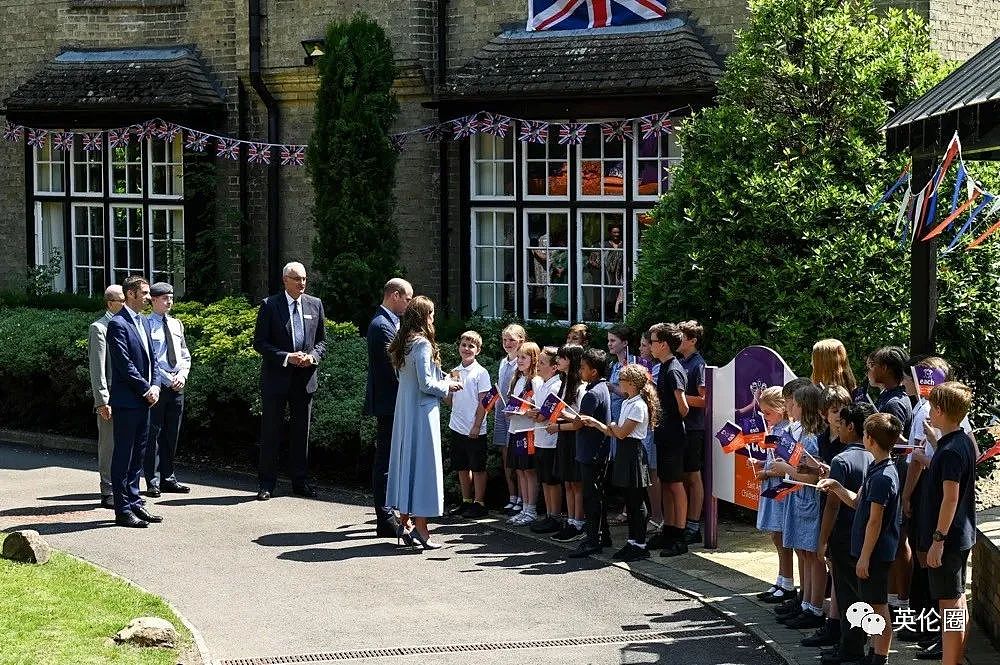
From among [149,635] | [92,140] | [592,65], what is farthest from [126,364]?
[92,140]

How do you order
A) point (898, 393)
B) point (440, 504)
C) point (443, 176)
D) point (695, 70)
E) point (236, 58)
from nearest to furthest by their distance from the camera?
1. point (898, 393)
2. point (440, 504)
3. point (695, 70)
4. point (443, 176)
5. point (236, 58)

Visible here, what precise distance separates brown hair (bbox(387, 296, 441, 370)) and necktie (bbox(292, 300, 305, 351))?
2.34 m

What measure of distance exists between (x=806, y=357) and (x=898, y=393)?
8.53 ft

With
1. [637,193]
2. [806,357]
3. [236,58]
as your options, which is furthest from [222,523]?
[236,58]

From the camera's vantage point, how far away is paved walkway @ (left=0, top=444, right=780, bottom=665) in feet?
27.9

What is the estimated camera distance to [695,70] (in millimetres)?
15602

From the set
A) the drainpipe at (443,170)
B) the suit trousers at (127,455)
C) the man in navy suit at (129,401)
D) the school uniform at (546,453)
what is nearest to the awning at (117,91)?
the drainpipe at (443,170)

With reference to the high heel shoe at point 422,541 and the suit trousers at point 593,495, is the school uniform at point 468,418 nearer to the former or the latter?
the high heel shoe at point 422,541

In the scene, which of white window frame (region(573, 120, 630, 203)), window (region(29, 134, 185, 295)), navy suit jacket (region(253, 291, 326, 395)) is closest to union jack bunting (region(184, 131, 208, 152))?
window (region(29, 134, 185, 295))

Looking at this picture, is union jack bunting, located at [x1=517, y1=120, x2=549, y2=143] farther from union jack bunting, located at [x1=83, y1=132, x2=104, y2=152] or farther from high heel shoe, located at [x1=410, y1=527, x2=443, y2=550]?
high heel shoe, located at [x1=410, y1=527, x2=443, y2=550]

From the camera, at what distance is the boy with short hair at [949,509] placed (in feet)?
24.5

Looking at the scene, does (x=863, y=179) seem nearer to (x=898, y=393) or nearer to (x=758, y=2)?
(x=758, y=2)

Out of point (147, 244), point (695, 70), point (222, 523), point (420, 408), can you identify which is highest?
point (695, 70)

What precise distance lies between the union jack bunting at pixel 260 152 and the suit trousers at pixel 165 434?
6327 mm
